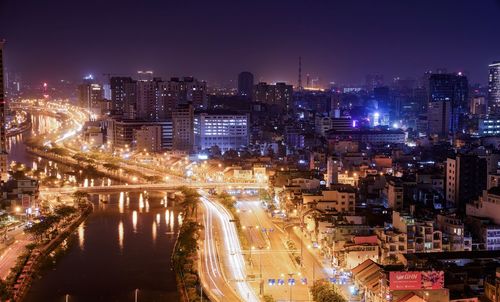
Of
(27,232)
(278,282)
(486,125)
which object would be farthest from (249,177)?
(486,125)

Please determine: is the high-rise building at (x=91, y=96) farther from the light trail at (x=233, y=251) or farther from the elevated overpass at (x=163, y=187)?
the light trail at (x=233, y=251)

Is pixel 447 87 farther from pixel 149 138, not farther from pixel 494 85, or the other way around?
pixel 149 138

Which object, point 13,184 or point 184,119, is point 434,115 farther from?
point 13,184

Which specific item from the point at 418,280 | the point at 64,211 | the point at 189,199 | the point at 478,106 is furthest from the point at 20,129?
the point at 418,280

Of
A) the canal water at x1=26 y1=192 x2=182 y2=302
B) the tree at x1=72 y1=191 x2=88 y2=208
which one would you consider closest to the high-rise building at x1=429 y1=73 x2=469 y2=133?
the tree at x1=72 y1=191 x2=88 y2=208

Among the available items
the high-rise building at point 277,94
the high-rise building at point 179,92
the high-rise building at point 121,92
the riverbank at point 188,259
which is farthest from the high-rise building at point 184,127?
the high-rise building at point 277,94

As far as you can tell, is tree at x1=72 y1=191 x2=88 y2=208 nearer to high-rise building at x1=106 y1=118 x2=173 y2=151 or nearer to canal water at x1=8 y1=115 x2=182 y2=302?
canal water at x1=8 y1=115 x2=182 y2=302

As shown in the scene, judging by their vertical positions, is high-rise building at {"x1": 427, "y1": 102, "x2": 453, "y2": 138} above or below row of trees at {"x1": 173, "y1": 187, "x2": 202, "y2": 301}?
above
